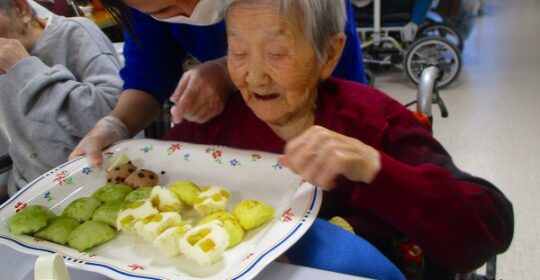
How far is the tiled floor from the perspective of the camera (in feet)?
6.63

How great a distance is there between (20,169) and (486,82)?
3.75 m

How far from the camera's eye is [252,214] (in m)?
0.84

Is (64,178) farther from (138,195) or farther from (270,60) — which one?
(270,60)

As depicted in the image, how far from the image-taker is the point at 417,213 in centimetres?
75

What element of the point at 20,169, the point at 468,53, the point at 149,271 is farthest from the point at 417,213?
→ the point at 468,53

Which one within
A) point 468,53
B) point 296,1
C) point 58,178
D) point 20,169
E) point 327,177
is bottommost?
point 468,53

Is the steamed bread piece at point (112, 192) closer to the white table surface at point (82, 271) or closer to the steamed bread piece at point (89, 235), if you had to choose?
the steamed bread piece at point (89, 235)

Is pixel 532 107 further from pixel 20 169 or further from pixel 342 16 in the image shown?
pixel 20 169

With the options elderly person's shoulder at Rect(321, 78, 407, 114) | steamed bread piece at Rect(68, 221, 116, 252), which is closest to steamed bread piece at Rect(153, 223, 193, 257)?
steamed bread piece at Rect(68, 221, 116, 252)

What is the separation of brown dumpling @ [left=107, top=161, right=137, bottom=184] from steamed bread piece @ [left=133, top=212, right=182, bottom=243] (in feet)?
0.76

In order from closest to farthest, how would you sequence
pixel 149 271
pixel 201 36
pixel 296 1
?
pixel 149 271
pixel 296 1
pixel 201 36

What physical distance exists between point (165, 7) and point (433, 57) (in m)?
3.22

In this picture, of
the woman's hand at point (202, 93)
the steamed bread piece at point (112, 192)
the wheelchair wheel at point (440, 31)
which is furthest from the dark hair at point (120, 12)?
the wheelchair wheel at point (440, 31)

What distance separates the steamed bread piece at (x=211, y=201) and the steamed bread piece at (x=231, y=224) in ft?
0.11
